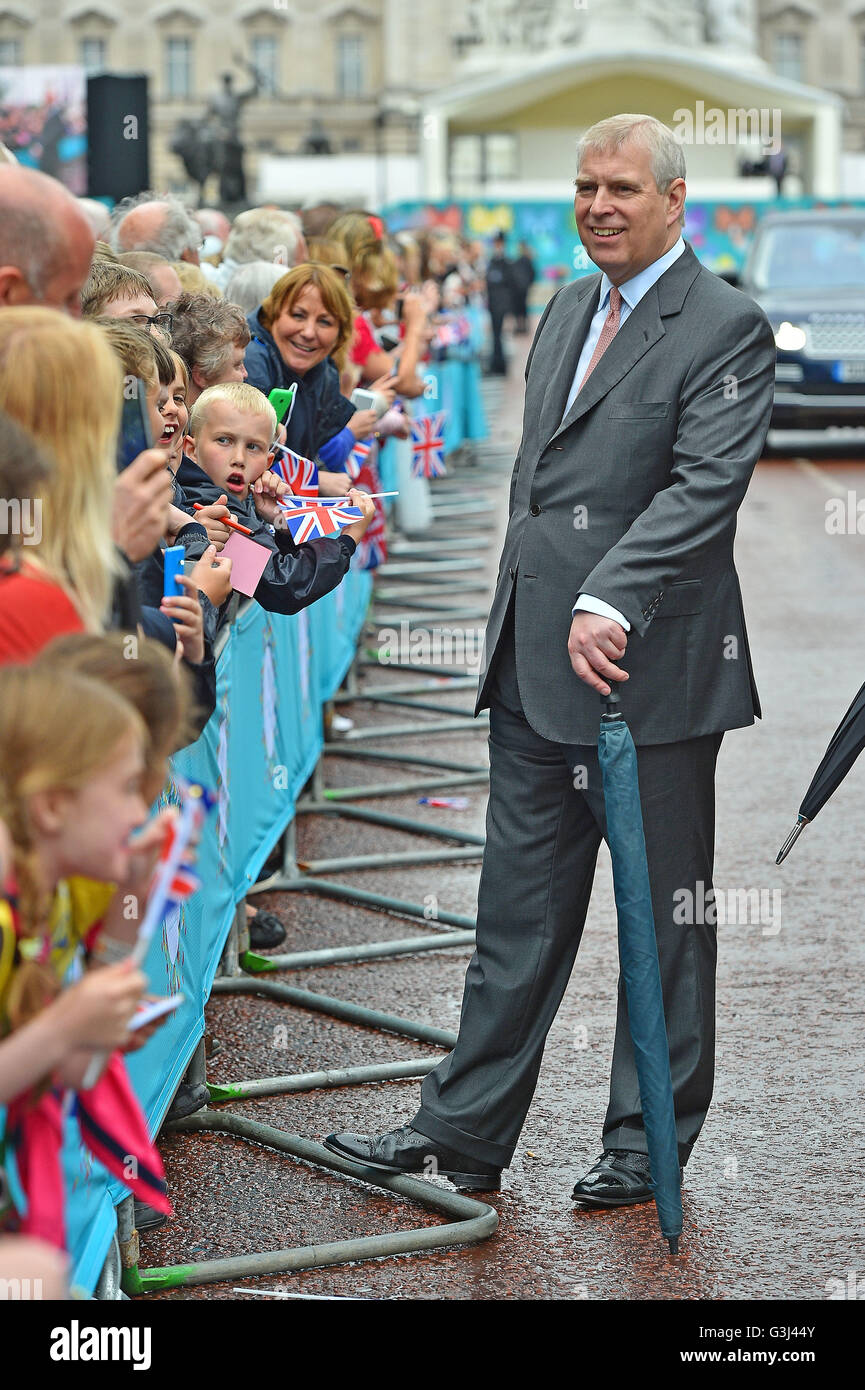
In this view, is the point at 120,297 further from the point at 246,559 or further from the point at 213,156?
the point at 213,156

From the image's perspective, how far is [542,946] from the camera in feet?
14.0

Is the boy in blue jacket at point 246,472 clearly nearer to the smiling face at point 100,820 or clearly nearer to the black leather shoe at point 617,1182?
the black leather shoe at point 617,1182

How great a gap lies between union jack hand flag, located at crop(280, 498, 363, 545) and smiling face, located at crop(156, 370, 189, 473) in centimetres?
55

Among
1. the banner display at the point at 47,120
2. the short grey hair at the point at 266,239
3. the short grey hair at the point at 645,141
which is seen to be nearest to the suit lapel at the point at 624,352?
the short grey hair at the point at 645,141

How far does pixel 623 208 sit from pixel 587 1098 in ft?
6.98

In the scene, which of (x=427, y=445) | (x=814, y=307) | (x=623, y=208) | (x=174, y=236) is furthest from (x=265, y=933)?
(x=814, y=307)

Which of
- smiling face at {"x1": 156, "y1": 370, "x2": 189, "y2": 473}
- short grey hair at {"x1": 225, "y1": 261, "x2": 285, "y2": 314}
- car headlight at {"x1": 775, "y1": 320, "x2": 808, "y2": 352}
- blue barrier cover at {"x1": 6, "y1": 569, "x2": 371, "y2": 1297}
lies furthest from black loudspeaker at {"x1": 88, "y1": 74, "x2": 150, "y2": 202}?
smiling face at {"x1": 156, "y1": 370, "x2": 189, "y2": 473}

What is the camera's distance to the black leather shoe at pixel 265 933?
611 centimetres

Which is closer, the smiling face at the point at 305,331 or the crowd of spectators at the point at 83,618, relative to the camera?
the crowd of spectators at the point at 83,618

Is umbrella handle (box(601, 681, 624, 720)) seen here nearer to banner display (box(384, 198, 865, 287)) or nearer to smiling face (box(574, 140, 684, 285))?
smiling face (box(574, 140, 684, 285))

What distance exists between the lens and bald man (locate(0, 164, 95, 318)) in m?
3.06

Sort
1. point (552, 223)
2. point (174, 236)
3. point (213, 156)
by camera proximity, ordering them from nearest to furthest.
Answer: point (174, 236)
point (213, 156)
point (552, 223)

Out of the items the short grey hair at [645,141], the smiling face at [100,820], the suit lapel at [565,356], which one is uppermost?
the short grey hair at [645,141]

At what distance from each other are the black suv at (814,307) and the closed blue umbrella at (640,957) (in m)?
13.5
